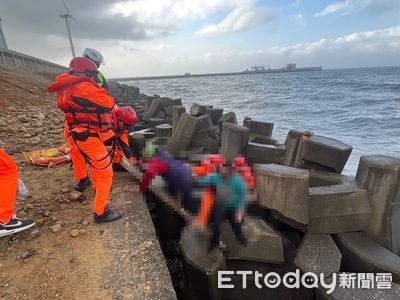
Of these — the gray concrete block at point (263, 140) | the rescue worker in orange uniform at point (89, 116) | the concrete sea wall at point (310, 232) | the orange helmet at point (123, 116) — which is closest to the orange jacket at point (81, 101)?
the rescue worker in orange uniform at point (89, 116)

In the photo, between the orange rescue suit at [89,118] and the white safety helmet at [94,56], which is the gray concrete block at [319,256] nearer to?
the orange rescue suit at [89,118]

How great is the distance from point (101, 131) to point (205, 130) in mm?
2635

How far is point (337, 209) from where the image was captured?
9.25ft

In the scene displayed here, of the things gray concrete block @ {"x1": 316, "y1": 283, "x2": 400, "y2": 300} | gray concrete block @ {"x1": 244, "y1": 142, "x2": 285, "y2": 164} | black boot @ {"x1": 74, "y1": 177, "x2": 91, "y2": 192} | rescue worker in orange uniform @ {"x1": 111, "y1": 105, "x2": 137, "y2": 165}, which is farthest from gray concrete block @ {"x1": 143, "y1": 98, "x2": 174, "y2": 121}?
gray concrete block @ {"x1": 316, "y1": 283, "x2": 400, "y2": 300}

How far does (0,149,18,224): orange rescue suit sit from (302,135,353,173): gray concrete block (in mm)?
3478

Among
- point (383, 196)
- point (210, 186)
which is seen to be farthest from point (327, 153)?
point (210, 186)

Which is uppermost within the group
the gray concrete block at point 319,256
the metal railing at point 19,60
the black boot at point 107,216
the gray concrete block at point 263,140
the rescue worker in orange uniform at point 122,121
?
the metal railing at point 19,60

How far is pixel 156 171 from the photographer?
11.3ft

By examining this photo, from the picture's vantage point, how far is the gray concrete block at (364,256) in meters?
2.44

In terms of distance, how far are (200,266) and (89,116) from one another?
2.05 meters

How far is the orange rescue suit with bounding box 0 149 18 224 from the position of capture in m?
2.84

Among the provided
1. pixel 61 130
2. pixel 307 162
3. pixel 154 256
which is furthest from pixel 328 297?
pixel 61 130

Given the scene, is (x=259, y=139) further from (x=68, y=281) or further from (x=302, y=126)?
(x=302, y=126)

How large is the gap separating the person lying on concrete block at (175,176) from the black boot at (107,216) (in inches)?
25.0
